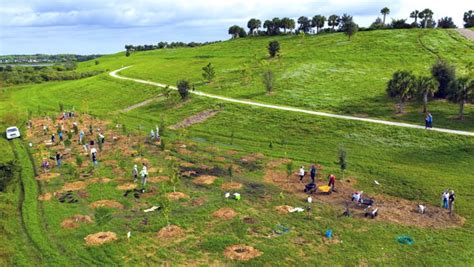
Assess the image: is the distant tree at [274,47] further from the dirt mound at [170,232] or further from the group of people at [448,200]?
the dirt mound at [170,232]

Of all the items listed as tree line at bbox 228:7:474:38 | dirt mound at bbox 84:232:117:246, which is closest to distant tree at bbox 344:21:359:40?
tree line at bbox 228:7:474:38

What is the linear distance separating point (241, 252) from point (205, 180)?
14.1 meters

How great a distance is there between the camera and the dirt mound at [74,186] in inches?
1547

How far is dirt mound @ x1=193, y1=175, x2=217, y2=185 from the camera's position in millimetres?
40500

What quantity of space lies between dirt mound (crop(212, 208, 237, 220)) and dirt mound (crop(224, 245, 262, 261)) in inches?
181

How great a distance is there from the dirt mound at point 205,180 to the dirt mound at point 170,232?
9.50 meters

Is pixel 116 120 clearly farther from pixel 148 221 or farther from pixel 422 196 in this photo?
pixel 422 196

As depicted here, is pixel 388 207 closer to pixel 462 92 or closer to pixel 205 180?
pixel 205 180

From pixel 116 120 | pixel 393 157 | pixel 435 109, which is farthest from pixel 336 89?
pixel 116 120

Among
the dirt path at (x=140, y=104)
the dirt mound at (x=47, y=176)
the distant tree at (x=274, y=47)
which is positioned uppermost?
the distant tree at (x=274, y=47)

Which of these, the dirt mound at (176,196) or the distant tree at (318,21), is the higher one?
the distant tree at (318,21)

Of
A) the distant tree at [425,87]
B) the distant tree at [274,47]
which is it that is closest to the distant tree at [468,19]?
the distant tree at [274,47]

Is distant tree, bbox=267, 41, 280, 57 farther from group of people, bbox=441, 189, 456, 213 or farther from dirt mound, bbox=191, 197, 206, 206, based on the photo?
group of people, bbox=441, 189, 456, 213

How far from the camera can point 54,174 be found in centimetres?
4359
